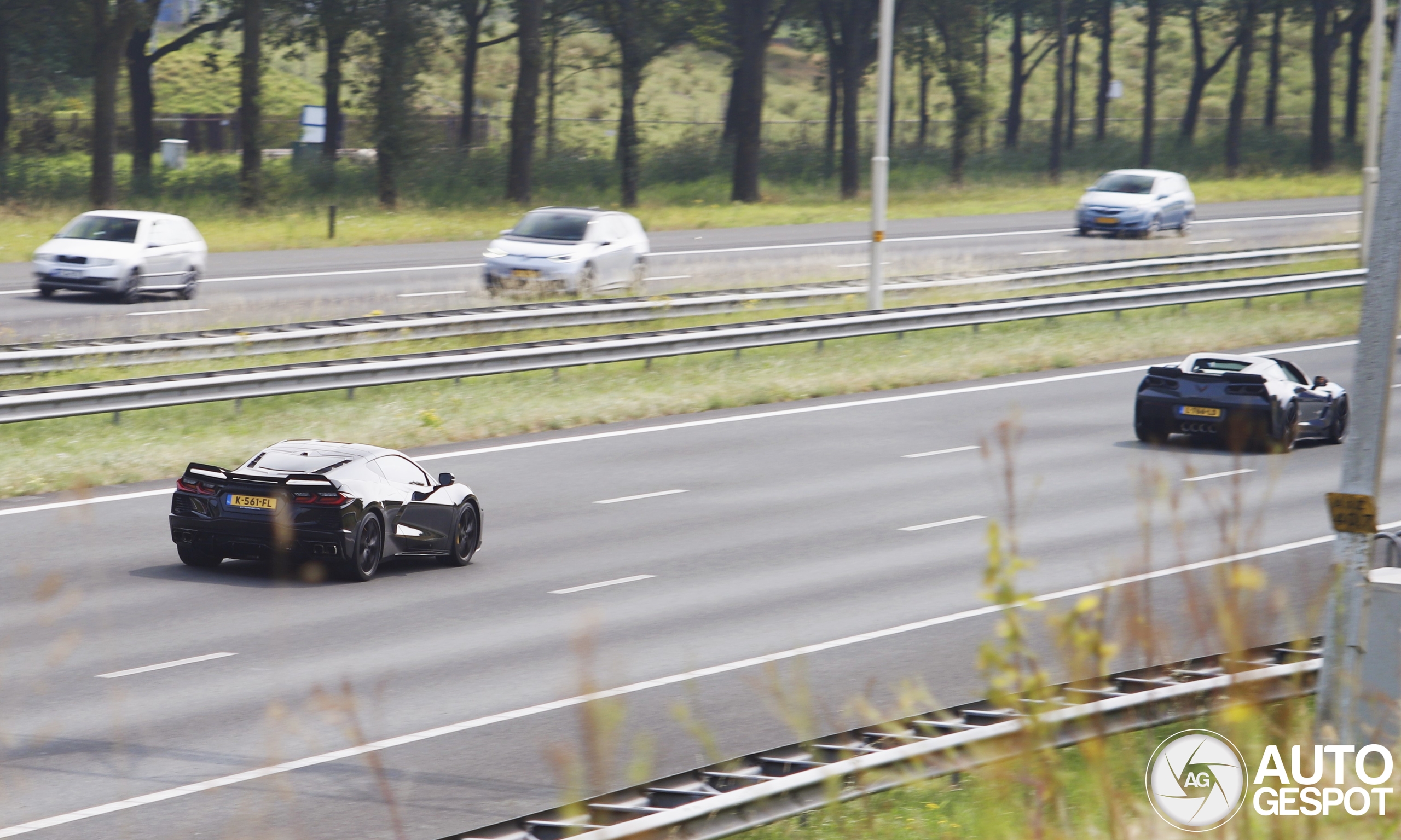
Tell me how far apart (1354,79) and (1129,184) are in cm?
4545

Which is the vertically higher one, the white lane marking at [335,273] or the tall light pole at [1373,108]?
the tall light pole at [1373,108]

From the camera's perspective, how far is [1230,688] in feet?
13.7

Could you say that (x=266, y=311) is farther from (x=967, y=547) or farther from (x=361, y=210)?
(x=361, y=210)

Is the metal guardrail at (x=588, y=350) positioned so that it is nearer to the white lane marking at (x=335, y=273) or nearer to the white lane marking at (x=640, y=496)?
the white lane marking at (x=640, y=496)

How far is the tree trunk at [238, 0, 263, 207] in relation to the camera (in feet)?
Answer: 156

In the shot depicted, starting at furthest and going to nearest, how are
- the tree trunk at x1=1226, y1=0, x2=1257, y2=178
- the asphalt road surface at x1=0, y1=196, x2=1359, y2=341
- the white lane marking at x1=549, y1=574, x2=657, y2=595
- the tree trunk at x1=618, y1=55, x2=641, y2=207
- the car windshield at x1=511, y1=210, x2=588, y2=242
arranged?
the tree trunk at x1=1226, y1=0, x2=1257, y2=178 < the tree trunk at x1=618, y1=55, x2=641, y2=207 < the car windshield at x1=511, y1=210, x2=588, y2=242 < the asphalt road surface at x1=0, y1=196, x2=1359, y2=341 < the white lane marking at x1=549, y1=574, x2=657, y2=595

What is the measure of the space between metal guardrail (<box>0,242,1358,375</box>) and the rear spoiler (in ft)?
30.8

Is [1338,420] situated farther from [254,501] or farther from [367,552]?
[254,501]

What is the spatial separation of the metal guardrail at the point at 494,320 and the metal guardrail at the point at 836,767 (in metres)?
15.3

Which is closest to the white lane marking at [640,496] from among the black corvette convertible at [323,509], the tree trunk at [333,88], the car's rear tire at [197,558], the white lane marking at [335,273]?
the black corvette convertible at [323,509]

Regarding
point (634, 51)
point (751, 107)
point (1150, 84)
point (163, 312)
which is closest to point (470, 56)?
point (751, 107)

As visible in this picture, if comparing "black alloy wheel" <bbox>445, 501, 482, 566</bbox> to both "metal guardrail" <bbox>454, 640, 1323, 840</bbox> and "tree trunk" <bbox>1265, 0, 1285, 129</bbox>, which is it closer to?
"metal guardrail" <bbox>454, 640, 1323, 840</bbox>

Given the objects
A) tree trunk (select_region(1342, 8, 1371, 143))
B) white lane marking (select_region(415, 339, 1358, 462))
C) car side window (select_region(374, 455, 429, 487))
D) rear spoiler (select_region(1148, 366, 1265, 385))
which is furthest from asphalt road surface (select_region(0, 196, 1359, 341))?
tree trunk (select_region(1342, 8, 1371, 143))
